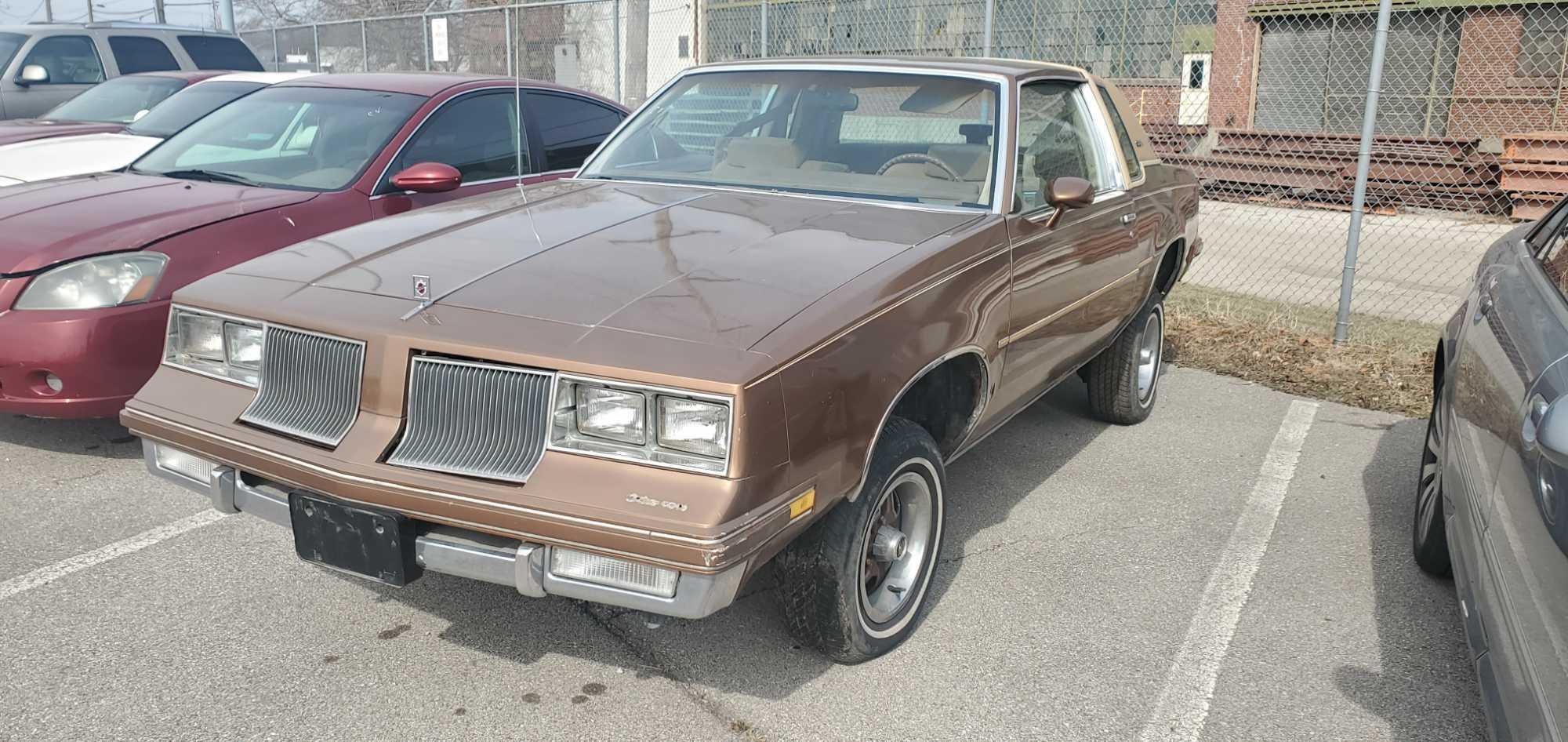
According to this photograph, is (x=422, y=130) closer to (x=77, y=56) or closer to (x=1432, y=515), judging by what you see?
(x=1432, y=515)

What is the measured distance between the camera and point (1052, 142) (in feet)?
15.2

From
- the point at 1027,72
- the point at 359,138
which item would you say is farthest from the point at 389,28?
the point at 1027,72

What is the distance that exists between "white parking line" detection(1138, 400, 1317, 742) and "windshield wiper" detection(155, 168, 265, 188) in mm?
4514

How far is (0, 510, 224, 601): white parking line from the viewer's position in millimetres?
3760

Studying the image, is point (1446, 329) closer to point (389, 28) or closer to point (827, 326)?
point (827, 326)

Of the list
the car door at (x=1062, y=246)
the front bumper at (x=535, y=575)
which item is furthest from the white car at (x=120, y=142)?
the car door at (x=1062, y=246)

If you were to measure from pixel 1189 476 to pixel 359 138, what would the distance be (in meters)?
4.26

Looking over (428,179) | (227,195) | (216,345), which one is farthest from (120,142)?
(216,345)

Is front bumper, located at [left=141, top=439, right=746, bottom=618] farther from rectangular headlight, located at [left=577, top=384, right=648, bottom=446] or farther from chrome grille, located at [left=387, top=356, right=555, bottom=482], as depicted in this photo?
rectangular headlight, located at [left=577, top=384, right=648, bottom=446]

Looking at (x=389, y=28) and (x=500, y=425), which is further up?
(x=389, y=28)

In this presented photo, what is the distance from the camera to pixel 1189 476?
516 centimetres

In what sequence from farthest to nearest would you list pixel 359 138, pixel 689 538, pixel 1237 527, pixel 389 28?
pixel 389 28 < pixel 359 138 < pixel 1237 527 < pixel 689 538

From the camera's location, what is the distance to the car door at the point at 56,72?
1198 centimetres

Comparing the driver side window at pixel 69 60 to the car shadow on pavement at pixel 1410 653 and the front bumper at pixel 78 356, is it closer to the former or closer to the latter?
the front bumper at pixel 78 356
